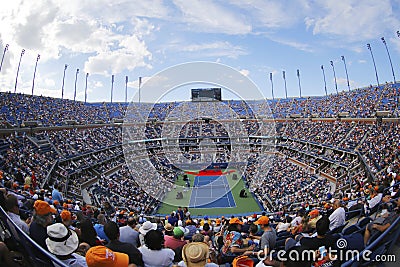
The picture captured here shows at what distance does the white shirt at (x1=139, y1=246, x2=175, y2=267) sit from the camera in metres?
3.22

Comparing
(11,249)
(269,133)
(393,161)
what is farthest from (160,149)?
(11,249)

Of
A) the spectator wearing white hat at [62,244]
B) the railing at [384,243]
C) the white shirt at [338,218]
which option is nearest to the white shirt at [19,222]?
the spectator wearing white hat at [62,244]

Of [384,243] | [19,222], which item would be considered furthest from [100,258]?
[384,243]

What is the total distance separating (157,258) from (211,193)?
90.8 ft

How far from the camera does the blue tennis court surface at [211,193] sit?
1027 inches

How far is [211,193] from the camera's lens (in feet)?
99.7

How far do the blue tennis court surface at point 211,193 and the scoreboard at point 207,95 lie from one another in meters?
21.3

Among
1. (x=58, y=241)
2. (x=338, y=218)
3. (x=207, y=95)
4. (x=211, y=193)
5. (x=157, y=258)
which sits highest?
(x=207, y=95)

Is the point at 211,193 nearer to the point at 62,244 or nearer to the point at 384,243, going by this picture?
the point at 384,243

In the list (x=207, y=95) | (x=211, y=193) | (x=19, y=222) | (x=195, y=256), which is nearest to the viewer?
(x=195, y=256)

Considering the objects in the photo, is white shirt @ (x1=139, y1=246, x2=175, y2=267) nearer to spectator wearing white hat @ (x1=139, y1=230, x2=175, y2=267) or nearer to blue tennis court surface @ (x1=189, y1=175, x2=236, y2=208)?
spectator wearing white hat @ (x1=139, y1=230, x2=175, y2=267)

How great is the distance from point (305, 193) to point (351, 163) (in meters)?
4.89

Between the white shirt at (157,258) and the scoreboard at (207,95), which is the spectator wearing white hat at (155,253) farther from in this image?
the scoreboard at (207,95)

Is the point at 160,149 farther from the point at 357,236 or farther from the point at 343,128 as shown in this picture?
the point at 357,236
